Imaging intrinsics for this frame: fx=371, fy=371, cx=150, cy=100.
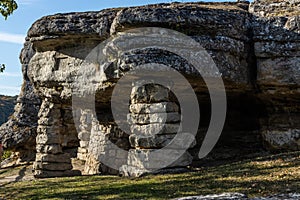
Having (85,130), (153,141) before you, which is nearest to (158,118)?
(153,141)

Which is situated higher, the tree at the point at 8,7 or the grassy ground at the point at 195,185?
the tree at the point at 8,7

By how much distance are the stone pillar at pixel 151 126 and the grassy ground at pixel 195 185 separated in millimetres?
831

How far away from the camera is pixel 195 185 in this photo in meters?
8.88

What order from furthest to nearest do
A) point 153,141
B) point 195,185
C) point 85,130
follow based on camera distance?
point 85,130 → point 153,141 → point 195,185

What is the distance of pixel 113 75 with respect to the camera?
12984 mm

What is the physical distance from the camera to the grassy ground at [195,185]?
7906 millimetres

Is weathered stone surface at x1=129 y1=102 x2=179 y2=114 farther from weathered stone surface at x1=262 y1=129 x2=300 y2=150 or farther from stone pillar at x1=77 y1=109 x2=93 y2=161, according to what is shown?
stone pillar at x1=77 y1=109 x2=93 y2=161

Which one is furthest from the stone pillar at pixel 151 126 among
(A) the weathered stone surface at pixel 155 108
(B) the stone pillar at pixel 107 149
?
(B) the stone pillar at pixel 107 149

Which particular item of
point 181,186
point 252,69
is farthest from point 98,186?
point 252,69

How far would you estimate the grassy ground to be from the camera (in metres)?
7.91

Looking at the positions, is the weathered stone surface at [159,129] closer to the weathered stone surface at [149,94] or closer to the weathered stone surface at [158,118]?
the weathered stone surface at [158,118]

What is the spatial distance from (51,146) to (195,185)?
30.4 ft

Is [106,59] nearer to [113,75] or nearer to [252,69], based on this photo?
[113,75]

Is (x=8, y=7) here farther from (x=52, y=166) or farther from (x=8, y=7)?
(x=52, y=166)
